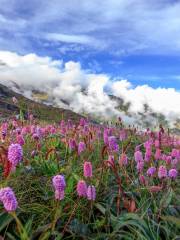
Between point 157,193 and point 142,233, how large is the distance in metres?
1.55

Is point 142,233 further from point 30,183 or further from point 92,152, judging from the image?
point 92,152

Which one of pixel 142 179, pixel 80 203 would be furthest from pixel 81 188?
pixel 142 179

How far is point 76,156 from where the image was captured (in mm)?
7285

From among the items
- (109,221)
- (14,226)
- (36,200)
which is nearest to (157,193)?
(109,221)

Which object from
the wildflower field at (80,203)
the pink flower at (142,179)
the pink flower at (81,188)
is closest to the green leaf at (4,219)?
the wildflower field at (80,203)

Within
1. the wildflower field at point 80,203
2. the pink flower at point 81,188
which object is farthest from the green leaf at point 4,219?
the pink flower at point 81,188

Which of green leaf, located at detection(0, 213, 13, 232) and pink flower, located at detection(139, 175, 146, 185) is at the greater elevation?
pink flower, located at detection(139, 175, 146, 185)

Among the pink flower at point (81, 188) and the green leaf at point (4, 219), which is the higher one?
the pink flower at point (81, 188)

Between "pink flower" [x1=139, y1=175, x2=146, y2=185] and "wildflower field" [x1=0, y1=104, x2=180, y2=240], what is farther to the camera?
"pink flower" [x1=139, y1=175, x2=146, y2=185]

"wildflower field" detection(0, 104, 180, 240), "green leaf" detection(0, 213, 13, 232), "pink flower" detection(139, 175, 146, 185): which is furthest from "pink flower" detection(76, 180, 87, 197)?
"pink flower" detection(139, 175, 146, 185)

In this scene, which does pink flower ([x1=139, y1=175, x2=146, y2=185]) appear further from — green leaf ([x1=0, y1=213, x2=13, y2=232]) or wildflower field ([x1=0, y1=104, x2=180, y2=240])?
green leaf ([x1=0, y1=213, x2=13, y2=232])

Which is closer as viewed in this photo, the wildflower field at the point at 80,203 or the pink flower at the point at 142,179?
the wildflower field at the point at 80,203

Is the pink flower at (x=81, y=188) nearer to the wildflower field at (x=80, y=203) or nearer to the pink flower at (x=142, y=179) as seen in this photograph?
the wildflower field at (x=80, y=203)

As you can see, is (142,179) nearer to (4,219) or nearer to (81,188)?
(81,188)
